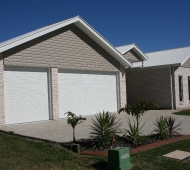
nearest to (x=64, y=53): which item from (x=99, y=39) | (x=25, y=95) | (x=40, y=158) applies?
(x=99, y=39)

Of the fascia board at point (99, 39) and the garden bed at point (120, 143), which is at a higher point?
the fascia board at point (99, 39)

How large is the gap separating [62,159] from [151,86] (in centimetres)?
1593

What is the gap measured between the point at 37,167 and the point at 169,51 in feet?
66.1

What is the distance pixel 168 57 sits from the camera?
22.6m

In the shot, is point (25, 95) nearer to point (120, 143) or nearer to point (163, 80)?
point (120, 143)

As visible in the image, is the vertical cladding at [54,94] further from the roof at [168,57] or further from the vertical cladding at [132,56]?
the roof at [168,57]

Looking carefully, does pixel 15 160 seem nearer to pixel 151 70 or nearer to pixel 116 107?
pixel 116 107

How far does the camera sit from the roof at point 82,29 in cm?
1327

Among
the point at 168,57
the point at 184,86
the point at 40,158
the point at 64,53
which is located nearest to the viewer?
the point at 40,158

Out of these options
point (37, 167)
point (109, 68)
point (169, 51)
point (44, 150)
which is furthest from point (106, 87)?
point (37, 167)

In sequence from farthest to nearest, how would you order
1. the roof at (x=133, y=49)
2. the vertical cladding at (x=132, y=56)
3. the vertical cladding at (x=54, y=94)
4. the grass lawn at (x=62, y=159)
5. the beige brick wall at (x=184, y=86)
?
the vertical cladding at (x=132, y=56), the roof at (x=133, y=49), the beige brick wall at (x=184, y=86), the vertical cladding at (x=54, y=94), the grass lawn at (x=62, y=159)

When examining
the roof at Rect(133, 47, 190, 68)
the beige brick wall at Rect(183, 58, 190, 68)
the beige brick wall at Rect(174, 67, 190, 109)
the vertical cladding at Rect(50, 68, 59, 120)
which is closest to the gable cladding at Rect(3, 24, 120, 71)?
the vertical cladding at Rect(50, 68, 59, 120)

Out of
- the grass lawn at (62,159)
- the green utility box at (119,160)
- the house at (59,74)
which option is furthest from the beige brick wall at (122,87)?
the green utility box at (119,160)

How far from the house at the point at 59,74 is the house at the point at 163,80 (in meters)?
3.29
